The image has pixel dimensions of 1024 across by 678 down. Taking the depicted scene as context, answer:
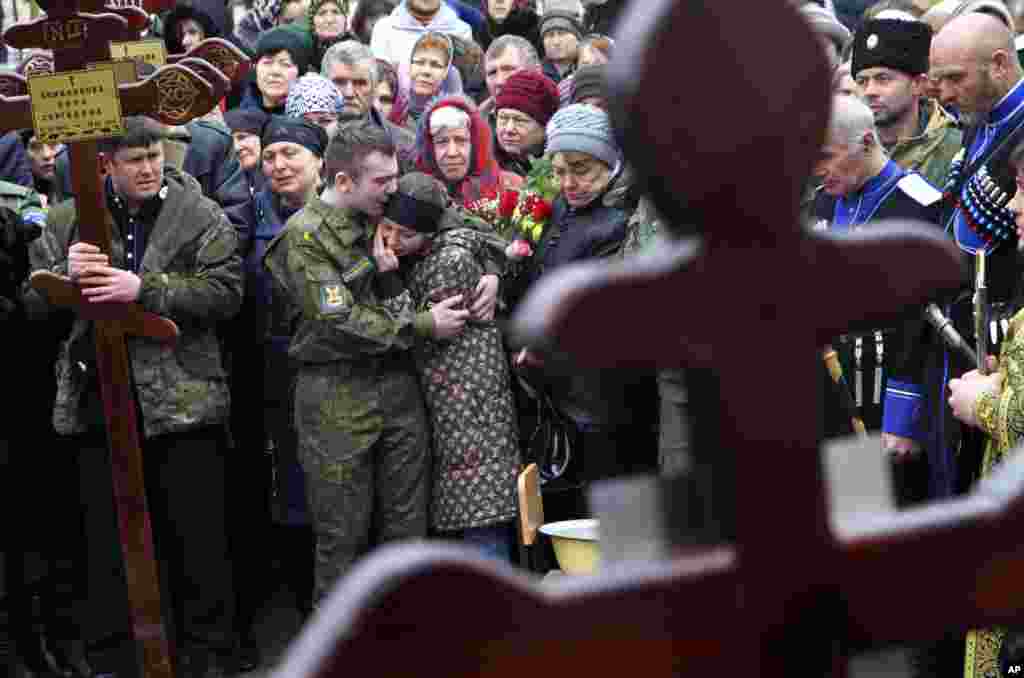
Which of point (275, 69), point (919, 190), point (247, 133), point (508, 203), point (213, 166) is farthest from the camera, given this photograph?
point (275, 69)

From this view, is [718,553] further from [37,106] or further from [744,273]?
[37,106]

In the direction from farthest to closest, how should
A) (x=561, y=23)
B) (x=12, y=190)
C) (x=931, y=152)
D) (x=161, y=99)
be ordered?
1. (x=561, y=23)
2. (x=12, y=190)
3. (x=931, y=152)
4. (x=161, y=99)

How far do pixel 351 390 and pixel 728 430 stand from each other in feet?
14.3

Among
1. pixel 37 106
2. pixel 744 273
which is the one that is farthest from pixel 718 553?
pixel 37 106

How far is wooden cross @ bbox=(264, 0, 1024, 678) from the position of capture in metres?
0.93

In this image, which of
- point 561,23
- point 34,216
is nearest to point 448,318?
point 34,216

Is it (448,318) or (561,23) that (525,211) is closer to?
(448,318)

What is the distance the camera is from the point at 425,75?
779cm

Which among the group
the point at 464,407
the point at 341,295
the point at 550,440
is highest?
the point at 341,295

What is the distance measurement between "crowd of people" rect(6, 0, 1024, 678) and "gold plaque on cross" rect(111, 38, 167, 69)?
324 mm

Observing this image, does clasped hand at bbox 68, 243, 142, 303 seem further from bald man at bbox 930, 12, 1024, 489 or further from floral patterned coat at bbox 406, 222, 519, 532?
bald man at bbox 930, 12, 1024, 489

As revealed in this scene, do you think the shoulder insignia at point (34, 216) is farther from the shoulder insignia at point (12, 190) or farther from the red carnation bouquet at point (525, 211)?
the red carnation bouquet at point (525, 211)

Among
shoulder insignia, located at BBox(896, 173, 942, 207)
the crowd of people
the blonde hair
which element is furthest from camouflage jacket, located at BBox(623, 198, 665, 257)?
the blonde hair

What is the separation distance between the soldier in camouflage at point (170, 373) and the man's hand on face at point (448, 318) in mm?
775
